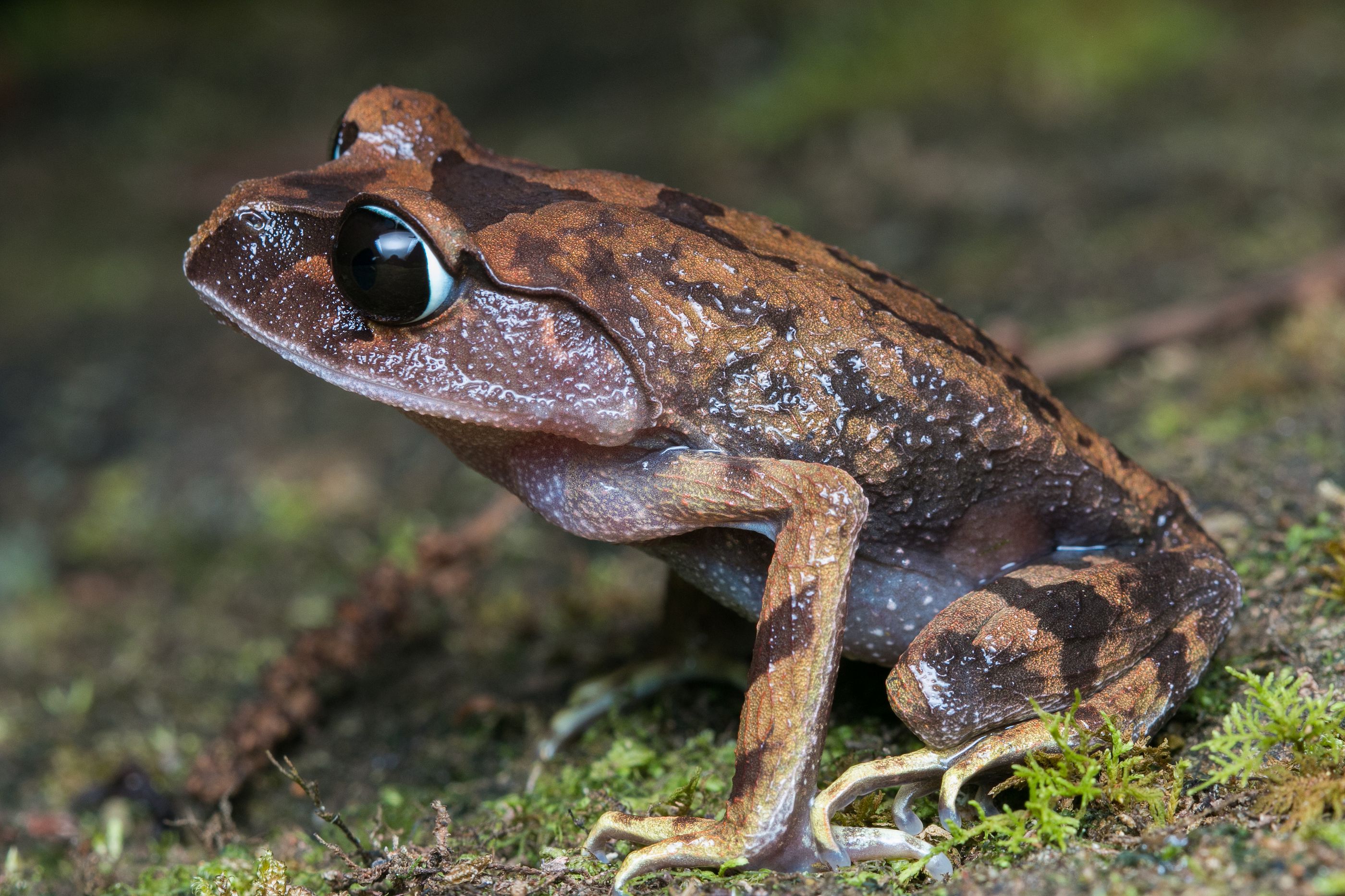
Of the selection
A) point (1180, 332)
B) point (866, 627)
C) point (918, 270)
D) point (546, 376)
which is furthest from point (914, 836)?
point (918, 270)

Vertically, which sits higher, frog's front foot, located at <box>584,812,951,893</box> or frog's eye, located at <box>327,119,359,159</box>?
frog's eye, located at <box>327,119,359,159</box>

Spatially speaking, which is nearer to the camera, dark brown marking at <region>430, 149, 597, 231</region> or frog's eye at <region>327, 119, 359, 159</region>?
dark brown marking at <region>430, 149, 597, 231</region>

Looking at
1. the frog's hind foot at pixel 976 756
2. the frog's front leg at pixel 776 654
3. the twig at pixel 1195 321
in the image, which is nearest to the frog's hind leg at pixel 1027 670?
the frog's hind foot at pixel 976 756

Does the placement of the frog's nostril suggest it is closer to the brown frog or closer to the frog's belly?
the brown frog

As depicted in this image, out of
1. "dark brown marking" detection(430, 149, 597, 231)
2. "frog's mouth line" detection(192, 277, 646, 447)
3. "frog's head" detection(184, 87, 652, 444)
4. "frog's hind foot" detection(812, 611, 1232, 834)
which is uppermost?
"dark brown marking" detection(430, 149, 597, 231)

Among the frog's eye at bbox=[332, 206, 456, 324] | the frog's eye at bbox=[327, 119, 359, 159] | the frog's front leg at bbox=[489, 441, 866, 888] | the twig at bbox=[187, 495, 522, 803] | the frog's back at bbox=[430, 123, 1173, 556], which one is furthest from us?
the twig at bbox=[187, 495, 522, 803]

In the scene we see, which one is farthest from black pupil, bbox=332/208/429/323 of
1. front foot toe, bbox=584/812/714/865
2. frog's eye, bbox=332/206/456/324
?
front foot toe, bbox=584/812/714/865

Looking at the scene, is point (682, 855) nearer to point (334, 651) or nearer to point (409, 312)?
point (409, 312)
